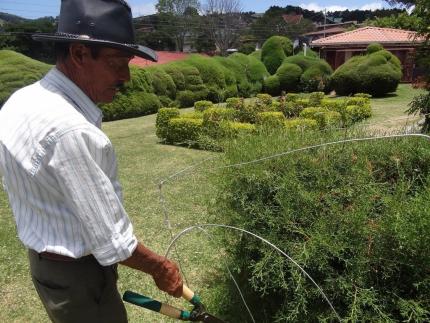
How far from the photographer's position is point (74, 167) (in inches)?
56.6

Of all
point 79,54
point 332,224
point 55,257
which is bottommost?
point 332,224

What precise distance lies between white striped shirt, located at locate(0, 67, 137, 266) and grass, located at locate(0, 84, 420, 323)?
71.1 inches

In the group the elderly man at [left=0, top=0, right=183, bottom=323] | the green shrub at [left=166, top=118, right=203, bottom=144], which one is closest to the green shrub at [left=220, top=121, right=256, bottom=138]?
the elderly man at [left=0, top=0, right=183, bottom=323]

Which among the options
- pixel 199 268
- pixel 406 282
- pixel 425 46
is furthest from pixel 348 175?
pixel 425 46

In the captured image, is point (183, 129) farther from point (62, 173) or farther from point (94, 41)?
point (62, 173)

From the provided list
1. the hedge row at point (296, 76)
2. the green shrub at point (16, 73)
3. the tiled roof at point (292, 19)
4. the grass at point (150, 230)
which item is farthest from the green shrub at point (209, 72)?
the tiled roof at point (292, 19)

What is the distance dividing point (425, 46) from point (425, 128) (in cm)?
97

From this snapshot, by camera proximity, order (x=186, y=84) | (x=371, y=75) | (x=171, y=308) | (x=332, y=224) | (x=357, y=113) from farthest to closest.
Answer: (x=186, y=84) < (x=371, y=75) < (x=357, y=113) < (x=332, y=224) < (x=171, y=308)

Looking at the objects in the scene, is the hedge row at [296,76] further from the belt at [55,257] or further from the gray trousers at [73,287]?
the belt at [55,257]

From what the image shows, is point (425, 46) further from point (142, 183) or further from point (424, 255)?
point (142, 183)

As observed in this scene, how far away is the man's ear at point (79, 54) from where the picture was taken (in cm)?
162

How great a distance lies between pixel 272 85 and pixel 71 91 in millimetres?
20962

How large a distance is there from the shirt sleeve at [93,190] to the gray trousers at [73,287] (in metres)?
0.24

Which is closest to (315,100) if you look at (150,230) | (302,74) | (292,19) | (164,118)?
(164,118)
